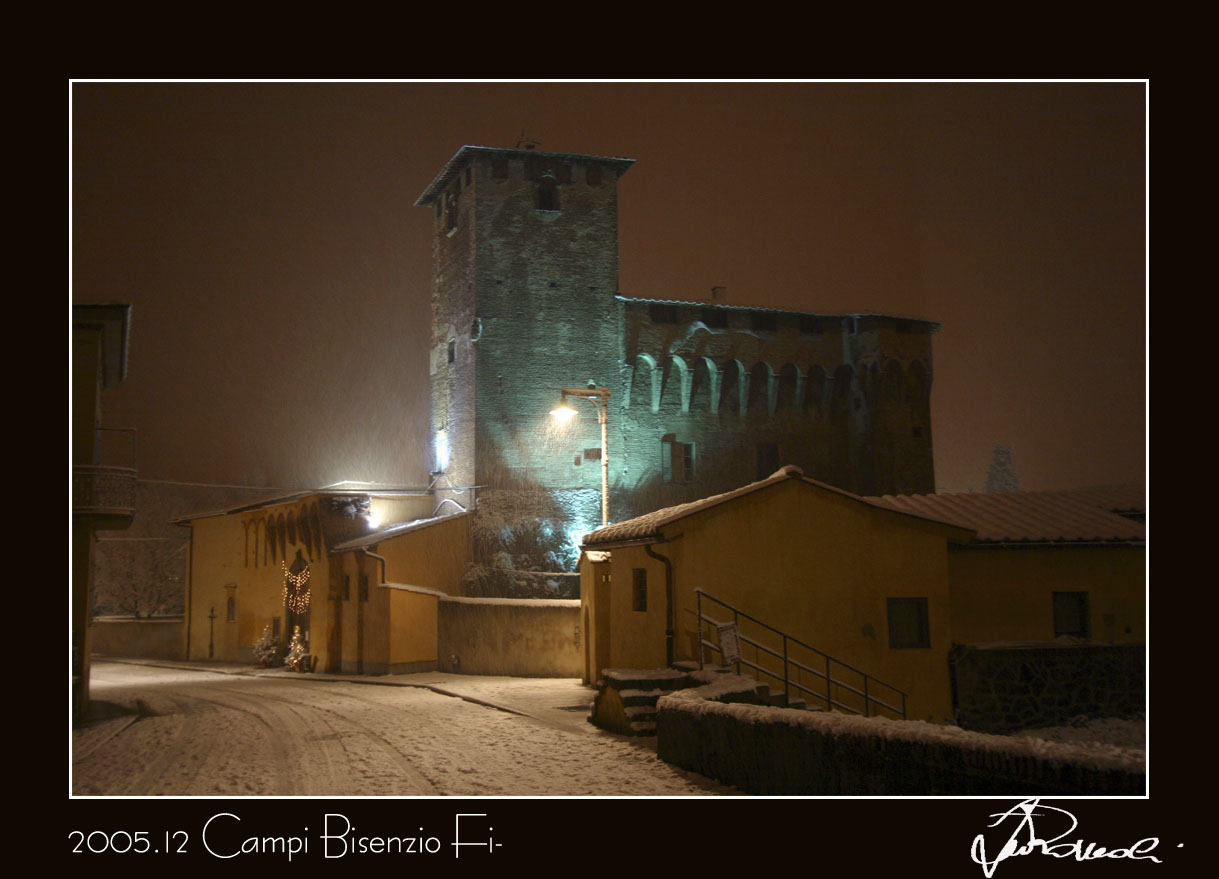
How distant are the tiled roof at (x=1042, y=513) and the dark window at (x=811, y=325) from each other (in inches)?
560

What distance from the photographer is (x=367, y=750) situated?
12477 mm

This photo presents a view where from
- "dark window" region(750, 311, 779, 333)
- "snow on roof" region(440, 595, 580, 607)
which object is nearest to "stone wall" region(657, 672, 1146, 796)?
"snow on roof" region(440, 595, 580, 607)

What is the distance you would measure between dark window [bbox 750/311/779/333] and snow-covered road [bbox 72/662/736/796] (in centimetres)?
1849

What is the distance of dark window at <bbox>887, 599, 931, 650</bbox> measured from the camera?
17.4 meters

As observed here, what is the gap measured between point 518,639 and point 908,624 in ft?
30.4

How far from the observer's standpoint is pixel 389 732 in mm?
14086

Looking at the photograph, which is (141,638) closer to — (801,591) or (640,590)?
(640,590)

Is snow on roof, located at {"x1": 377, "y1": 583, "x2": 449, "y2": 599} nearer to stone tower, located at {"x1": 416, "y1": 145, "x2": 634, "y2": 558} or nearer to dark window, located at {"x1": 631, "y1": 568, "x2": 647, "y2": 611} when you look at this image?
stone tower, located at {"x1": 416, "y1": 145, "x2": 634, "y2": 558}

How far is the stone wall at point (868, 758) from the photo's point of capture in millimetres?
7179

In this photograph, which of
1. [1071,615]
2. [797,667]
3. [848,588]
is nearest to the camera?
[797,667]

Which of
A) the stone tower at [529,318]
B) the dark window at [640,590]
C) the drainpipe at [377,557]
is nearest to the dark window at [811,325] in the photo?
the stone tower at [529,318]

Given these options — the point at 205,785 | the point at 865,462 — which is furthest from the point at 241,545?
the point at 205,785

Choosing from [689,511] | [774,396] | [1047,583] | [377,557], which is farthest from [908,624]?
[774,396]

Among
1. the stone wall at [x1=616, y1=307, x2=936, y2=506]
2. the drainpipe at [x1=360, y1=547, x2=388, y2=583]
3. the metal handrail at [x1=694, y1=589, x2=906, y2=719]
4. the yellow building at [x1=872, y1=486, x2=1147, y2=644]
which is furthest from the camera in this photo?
the stone wall at [x1=616, y1=307, x2=936, y2=506]
